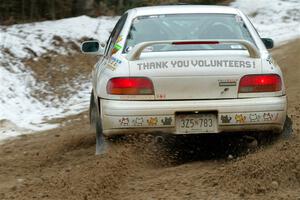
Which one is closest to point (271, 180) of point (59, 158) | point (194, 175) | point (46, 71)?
point (194, 175)

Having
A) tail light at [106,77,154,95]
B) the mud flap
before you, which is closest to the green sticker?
tail light at [106,77,154,95]

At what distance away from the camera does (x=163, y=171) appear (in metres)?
5.87

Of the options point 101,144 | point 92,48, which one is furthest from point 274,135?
point 92,48

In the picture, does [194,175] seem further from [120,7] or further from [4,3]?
[120,7]

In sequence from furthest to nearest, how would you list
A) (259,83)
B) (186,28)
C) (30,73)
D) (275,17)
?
(275,17), (30,73), (186,28), (259,83)

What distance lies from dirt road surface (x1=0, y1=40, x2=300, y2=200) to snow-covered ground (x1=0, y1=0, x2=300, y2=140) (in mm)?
2901

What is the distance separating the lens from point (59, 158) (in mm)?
7453

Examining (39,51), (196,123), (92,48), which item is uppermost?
(196,123)

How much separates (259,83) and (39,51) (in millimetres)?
9716

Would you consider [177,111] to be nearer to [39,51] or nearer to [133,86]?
[133,86]

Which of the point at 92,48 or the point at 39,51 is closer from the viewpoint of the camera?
the point at 92,48

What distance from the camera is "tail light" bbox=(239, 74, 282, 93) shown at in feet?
19.6

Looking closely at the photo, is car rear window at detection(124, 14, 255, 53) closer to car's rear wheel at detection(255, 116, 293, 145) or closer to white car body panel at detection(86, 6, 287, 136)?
white car body panel at detection(86, 6, 287, 136)

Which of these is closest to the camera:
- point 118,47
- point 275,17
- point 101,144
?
point 101,144
